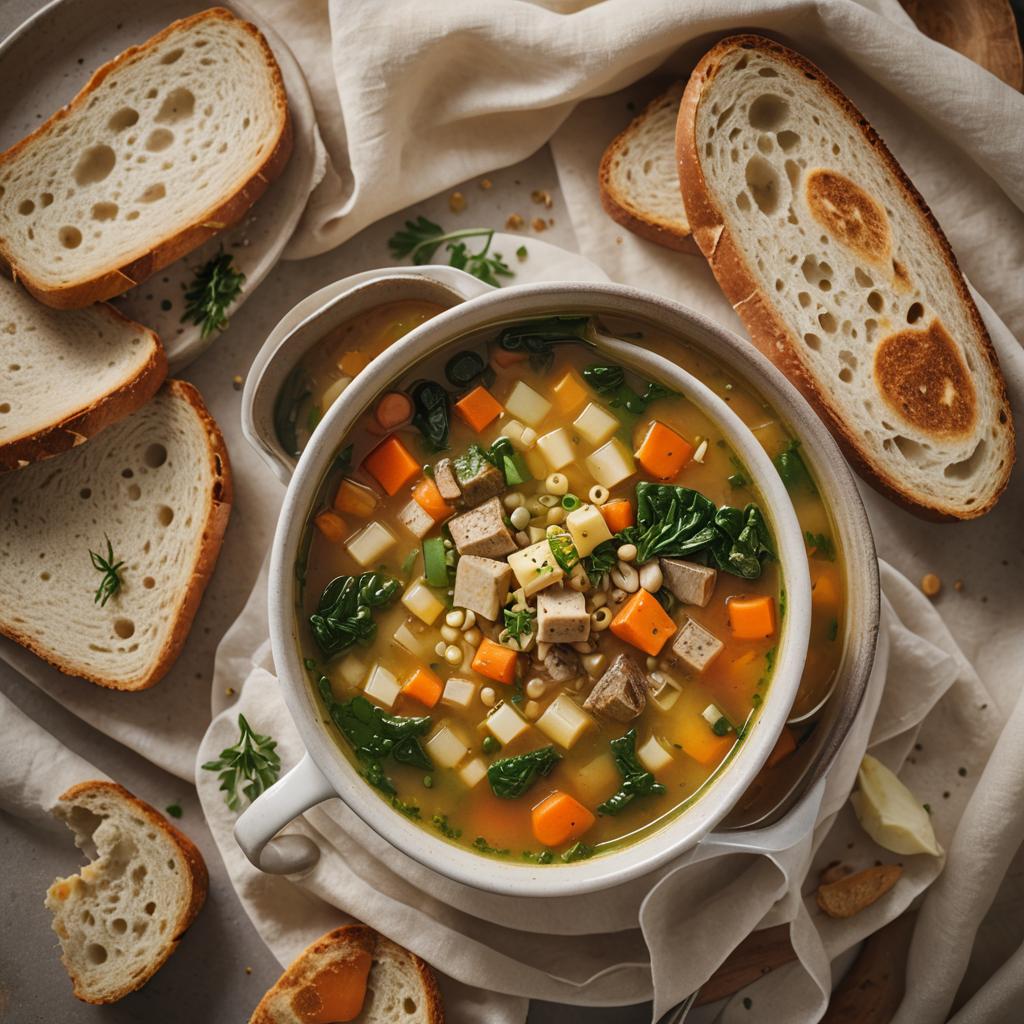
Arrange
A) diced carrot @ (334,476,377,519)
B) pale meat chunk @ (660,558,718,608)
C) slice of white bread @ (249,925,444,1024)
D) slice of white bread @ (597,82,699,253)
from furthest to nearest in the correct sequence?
slice of white bread @ (597,82,699,253)
slice of white bread @ (249,925,444,1024)
diced carrot @ (334,476,377,519)
pale meat chunk @ (660,558,718,608)

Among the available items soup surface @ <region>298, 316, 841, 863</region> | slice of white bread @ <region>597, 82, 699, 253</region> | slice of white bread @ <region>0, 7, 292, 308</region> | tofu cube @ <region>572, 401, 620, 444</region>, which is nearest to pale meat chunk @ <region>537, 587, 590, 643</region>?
soup surface @ <region>298, 316, 841, 863</region>

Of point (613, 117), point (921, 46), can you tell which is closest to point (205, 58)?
point (613, 117)

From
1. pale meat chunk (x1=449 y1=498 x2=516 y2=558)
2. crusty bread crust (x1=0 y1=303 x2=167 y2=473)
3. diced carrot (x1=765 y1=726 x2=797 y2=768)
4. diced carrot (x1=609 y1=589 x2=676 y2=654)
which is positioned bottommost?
diced carrot (x1=765 y1=726 x2=797 y2=768)

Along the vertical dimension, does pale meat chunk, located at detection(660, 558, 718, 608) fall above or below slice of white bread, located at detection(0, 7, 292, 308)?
below

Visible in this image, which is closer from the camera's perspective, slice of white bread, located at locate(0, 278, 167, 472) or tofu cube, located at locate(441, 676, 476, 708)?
tofu cube, located at locate(441, 676, 476, 708)

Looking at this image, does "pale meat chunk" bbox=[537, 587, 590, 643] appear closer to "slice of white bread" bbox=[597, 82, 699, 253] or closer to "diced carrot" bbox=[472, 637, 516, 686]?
"diced carrot" bbox=[472, 637, 516, 686]

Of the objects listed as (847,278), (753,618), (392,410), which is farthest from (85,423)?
(847,278)

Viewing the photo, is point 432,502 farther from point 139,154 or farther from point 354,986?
point 139,154

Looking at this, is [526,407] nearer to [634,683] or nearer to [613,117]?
[634,683]
